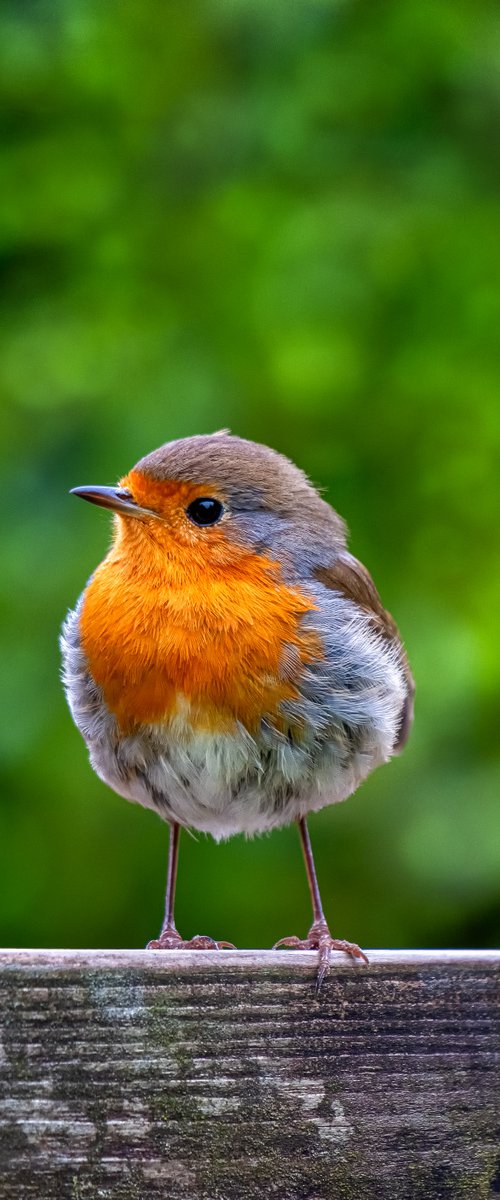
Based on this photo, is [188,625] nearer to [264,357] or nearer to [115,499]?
[115,499]

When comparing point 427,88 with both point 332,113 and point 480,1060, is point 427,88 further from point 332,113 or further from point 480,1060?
point 480,1060

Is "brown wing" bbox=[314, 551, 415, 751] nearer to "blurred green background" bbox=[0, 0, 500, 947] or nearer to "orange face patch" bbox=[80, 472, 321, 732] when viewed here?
"blurred green background" bbox=[0, 0, 500, 947]

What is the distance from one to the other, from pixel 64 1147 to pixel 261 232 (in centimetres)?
269

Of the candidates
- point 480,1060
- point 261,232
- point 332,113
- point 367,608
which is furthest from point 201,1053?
point 332,113

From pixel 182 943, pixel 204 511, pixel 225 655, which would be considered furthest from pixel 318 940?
pixel 204 511

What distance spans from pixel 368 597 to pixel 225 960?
1.63 m

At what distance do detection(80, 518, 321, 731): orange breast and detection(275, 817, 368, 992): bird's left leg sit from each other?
0.45 meters

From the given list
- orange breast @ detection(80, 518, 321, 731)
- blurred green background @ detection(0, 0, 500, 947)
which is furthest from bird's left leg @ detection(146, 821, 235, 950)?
orange breast @ detection(80, 518, 321, 731)

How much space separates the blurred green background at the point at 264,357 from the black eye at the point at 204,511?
2.10 feet

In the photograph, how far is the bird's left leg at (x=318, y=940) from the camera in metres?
2.24

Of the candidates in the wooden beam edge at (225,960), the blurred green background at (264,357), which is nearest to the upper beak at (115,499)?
the blurred green background at (264,357)

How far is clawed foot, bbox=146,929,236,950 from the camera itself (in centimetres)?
289

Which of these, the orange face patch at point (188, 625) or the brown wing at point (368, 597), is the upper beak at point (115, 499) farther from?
the brown wing at point (368, 597)

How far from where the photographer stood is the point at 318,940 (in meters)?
2.91
